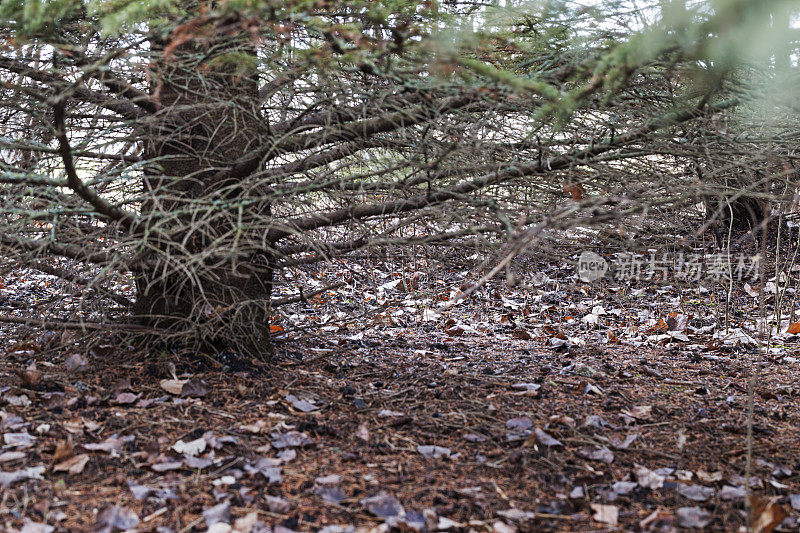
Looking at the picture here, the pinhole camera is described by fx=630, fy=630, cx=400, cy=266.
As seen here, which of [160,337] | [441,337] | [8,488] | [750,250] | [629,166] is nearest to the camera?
[8,488]

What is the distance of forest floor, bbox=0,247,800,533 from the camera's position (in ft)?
6.58

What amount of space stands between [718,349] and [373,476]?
3110 mm

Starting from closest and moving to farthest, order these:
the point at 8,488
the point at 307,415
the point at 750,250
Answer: the point at 8,488 → the point at 307,415 → the point at 750,250

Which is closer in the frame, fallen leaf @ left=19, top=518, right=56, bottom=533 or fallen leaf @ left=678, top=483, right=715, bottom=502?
fallen leaf @ left=19, top=518, right=56, bottom=533

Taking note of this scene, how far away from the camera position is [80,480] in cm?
212

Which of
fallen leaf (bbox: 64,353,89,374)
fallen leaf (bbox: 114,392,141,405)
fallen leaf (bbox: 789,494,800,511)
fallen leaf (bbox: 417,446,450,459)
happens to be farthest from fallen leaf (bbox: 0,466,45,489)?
fallen leaf (bbox: 789,494,800,511)

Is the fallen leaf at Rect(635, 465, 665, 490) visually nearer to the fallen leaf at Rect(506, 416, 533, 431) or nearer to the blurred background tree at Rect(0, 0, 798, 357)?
the fallen leaf at Rect(506, 416, 533, 431)

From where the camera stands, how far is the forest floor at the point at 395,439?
201cm

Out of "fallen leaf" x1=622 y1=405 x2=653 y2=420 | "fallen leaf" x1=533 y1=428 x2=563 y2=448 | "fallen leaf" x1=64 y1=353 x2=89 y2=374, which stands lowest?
"fallen leaf" x1=622 y1=405 x2=653 y2=420

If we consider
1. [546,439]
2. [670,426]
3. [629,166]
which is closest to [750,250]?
[629,166]

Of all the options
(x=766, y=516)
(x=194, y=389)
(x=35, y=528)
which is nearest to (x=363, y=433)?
(x=194, y=389)

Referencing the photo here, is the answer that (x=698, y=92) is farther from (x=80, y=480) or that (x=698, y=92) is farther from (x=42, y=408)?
(x=42, y=408)

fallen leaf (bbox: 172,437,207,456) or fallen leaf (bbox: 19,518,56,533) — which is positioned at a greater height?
fallen leaf (bbox: 19,518,56,533)

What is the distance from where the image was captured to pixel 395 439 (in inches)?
101
